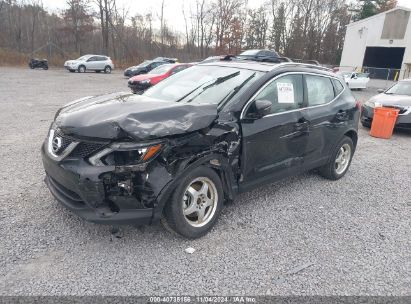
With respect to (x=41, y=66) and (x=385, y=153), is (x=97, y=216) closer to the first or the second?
(x=385, y=153)

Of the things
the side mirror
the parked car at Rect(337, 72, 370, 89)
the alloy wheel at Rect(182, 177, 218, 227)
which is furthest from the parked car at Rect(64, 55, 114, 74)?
the alloy wheel at Rect(182, 177, 218, 227)

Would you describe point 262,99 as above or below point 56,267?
above

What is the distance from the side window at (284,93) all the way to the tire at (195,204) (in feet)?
3.56

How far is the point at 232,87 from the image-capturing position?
3459mm

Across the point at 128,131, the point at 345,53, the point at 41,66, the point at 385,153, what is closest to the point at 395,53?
the point at 345,53

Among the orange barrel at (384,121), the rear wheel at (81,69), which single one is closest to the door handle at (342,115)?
the orange barrel at (384,121)

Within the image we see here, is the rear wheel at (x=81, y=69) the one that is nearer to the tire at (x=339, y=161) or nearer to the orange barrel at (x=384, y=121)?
the orange barrel at (x=384, y=121)

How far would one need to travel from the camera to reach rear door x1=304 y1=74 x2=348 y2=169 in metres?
4.09

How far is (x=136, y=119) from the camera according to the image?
267 centimetres

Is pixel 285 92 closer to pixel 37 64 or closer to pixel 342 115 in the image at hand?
pixel 342 115

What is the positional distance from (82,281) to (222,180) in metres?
1.56

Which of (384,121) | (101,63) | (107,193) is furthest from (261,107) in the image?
(101,63)

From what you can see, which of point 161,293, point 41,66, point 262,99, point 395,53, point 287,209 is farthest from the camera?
point 395,53

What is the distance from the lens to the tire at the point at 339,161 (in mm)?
4703
